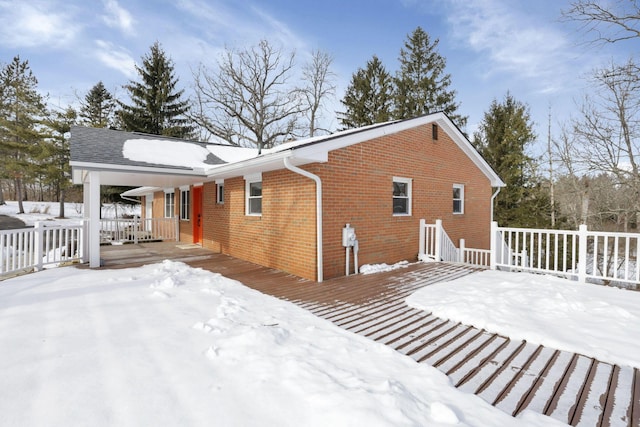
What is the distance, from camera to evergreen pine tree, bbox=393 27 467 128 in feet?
78.9

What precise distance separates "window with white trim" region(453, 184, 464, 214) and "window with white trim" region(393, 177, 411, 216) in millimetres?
2981

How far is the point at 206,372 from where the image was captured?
2.74 metres

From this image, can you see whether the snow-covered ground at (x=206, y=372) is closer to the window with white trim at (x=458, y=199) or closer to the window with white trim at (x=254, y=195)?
the window with white trim at (x=254, y=195)

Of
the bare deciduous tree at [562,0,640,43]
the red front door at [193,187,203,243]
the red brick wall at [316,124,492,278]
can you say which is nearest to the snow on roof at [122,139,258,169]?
the red front door at [193,187,203,243]

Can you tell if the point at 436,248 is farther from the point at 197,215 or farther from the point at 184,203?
the point at 184,203

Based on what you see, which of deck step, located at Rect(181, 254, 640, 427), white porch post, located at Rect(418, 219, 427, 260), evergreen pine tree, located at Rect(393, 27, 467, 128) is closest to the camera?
deck step, located at Rect(181, 254, 640, 427)

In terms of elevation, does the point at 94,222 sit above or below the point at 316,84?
below

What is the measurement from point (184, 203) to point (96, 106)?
24.2 m

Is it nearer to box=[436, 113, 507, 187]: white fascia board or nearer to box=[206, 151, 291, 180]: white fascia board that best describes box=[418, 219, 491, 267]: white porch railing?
box=[436, 113, 507, 187]: white fascia board

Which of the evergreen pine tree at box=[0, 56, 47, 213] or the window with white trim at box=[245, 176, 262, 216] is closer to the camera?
the window with white trim at box=[245, 176, 262, 216]

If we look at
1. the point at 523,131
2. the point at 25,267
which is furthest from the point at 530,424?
the point at 523,131

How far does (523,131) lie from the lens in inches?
745

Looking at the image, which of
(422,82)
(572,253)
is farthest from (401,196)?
(422,82)

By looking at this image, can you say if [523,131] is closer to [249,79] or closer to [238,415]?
[249,79]
